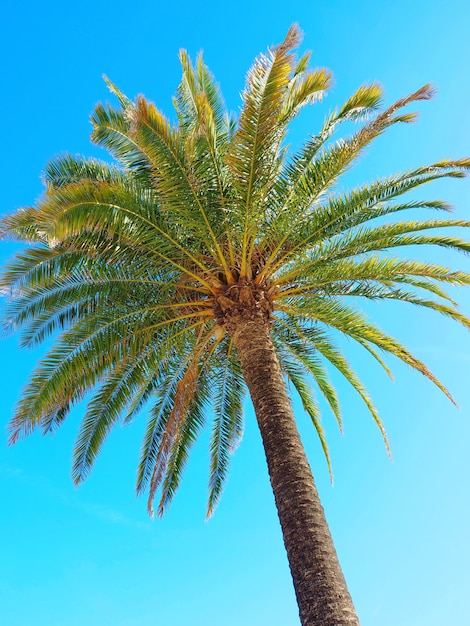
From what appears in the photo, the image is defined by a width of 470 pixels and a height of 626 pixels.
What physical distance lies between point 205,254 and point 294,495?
13.4ft

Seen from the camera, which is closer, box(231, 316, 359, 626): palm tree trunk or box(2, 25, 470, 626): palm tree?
box(231, 316, 359, 626): palm tree trunk

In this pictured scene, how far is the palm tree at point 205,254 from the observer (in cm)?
755

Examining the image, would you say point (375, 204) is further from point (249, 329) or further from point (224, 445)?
point (224, 445)

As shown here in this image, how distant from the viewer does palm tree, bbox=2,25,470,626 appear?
755 centimetres

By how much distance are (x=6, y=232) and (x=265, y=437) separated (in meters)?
4.61

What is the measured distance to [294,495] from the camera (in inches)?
262

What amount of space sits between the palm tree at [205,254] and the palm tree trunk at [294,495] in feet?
0.09

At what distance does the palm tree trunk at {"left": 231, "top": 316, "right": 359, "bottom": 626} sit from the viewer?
5762 millimetres

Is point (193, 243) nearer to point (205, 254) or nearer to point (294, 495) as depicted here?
point (205, 254)

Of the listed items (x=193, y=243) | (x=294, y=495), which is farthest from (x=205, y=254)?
(x=294, y=495)

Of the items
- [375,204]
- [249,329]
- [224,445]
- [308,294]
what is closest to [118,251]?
[249,329]

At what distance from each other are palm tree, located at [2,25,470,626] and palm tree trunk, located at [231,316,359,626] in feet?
0.09

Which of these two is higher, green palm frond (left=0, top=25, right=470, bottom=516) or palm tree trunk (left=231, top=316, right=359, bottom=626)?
green palm frond (left=0, top=25, right=470, bottom=516)

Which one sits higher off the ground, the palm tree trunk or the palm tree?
the palm tree
